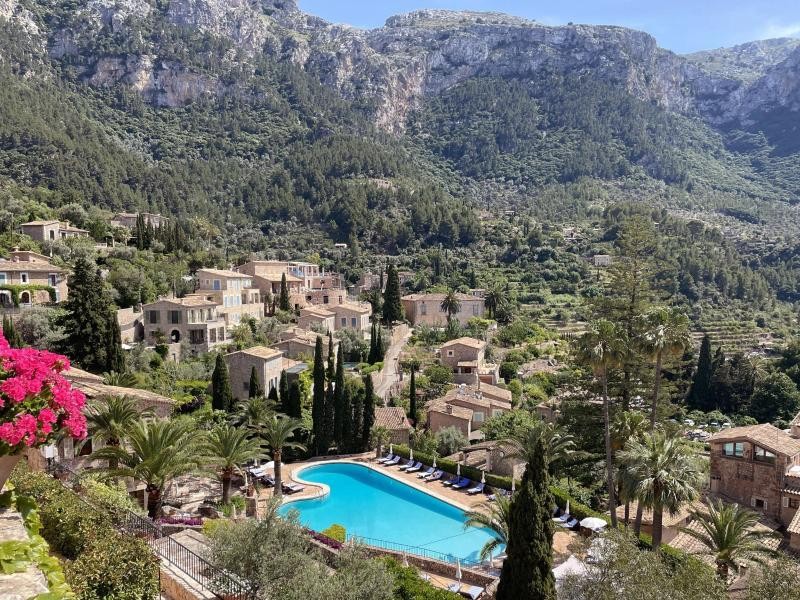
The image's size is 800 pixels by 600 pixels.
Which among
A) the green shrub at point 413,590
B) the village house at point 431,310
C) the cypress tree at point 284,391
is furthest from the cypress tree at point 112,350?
the village house at point 431,310

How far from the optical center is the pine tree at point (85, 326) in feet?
98.4

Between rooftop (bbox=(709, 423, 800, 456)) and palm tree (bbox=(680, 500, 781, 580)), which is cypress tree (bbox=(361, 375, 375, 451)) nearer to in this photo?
rooftop (bbox=(709, 423, 800, 456))

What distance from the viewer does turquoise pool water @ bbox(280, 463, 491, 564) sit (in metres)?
23.5

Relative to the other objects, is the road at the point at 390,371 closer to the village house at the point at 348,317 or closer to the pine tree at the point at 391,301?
the village house at the point at 348,317

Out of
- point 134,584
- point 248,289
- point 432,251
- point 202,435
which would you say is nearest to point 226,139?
point 432,251

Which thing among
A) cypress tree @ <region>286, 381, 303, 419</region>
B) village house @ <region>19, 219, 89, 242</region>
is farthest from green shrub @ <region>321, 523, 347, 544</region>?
village house @ <region>19, 219, 89, 242</region>

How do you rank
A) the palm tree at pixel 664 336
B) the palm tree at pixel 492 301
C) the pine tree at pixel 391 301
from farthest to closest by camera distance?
the palm tree at pixel 492 301
the pine tree at pixel 391 301
the palm tree at pixel 664 336

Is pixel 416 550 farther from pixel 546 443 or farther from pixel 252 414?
pixel 252 414

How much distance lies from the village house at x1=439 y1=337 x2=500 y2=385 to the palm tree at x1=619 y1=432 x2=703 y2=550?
28.9 meters

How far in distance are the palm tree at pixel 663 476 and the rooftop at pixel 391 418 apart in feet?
64.4

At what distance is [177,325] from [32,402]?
3543 cm

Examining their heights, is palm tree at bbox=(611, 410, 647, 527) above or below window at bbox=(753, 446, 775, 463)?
above

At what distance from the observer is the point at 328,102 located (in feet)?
533

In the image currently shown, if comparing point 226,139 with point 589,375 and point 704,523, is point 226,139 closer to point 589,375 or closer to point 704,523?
point 589,375
